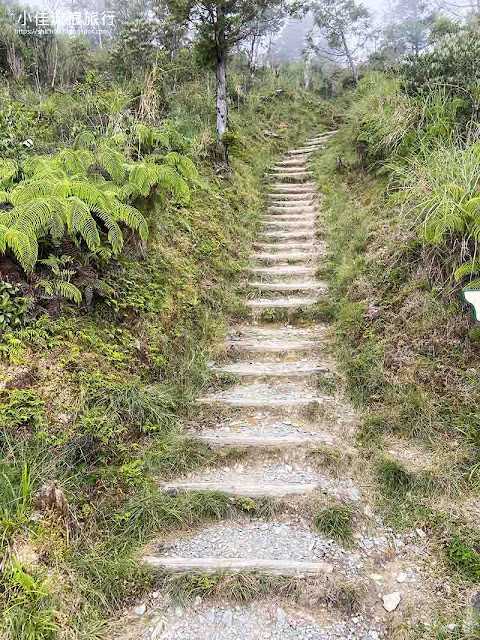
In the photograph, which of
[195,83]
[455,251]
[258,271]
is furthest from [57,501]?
[195,83]

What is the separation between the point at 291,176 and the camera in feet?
29.5

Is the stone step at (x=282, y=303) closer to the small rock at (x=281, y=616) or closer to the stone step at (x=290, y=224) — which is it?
the stone step at (x=290, y=224)

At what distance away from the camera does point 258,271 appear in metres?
5.77

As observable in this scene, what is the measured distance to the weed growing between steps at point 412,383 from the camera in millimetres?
2707

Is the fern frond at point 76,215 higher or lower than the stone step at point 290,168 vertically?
lower

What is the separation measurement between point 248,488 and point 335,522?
→ 2.01 ft

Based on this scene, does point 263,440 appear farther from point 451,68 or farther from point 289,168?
point 289,168

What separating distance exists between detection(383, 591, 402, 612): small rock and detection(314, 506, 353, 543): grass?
377 millimetres

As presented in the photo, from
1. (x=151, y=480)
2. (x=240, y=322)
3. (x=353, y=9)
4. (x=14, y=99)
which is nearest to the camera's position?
(x=151, y=480)

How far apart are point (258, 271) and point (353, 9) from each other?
16607 mm

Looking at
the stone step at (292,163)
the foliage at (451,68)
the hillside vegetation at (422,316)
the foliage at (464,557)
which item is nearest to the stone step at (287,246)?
the hillside vegetation at (422,316)

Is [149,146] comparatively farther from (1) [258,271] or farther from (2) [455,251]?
(2) [455,251]

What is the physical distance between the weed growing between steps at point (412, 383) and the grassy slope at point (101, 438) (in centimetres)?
105

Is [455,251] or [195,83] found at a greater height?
[195,83]
